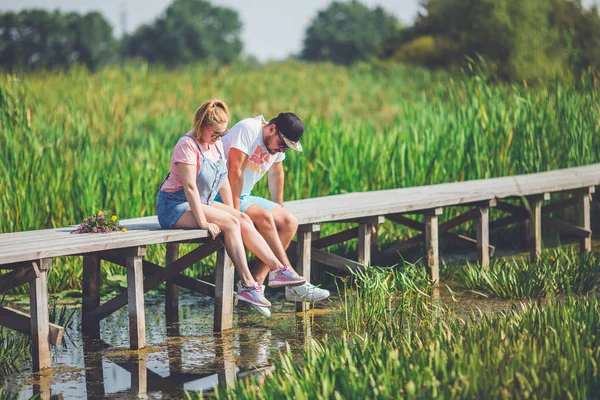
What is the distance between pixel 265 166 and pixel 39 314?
6.40 feet

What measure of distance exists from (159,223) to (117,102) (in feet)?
27.3

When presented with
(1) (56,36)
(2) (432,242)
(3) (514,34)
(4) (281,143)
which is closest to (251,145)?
(4) (281,143)

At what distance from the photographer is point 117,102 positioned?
14.2m

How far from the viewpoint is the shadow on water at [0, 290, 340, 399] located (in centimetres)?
510

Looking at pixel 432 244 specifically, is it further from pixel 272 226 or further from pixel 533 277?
pixel 272 226

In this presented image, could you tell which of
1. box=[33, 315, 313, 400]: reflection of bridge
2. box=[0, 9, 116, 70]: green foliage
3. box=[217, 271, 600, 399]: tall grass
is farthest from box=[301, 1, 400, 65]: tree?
box=[217, 271, 600, 399]: tall grass

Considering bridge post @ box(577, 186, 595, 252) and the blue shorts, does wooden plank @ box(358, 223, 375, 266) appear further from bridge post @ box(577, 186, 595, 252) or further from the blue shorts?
bridge post @ box(577, 186, 595, 252)

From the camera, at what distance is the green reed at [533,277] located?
7137mm

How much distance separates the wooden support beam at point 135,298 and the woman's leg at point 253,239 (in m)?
0.75

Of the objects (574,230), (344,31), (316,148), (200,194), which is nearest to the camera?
(200,194)

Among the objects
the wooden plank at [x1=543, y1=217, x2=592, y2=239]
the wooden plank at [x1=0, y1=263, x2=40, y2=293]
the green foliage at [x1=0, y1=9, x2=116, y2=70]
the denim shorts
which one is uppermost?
the green foliage at [x1=0, y1=9, x2=116, y2=70]

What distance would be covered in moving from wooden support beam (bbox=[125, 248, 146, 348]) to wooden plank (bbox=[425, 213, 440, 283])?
292 cm

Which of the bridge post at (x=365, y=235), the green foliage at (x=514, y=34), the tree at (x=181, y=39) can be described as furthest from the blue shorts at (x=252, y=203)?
the tree at (x=181, y=39)

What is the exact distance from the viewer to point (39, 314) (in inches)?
211
